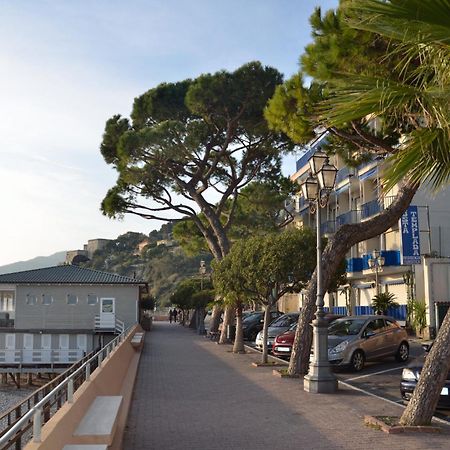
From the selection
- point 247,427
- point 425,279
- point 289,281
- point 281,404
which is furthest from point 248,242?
point 425,279

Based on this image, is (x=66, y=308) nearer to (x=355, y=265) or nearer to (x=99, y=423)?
(x=355, y=265)

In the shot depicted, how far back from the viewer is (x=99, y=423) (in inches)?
284

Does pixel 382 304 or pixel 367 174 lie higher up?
pixel 367 174

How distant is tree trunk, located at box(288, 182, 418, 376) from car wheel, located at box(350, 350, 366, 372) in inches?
67.2

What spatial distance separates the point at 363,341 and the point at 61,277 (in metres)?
26.7

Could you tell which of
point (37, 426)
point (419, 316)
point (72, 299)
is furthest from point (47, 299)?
point (37, 426)

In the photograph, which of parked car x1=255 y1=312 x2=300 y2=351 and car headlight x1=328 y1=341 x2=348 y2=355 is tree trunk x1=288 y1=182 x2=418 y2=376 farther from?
parked car x1=255 y1=312 x2=300 y2=351

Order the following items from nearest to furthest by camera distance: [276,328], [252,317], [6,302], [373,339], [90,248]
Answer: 1. [373,339]
2. [276,328]
3. [252,317]
4. [6,302]
5. [90,248]

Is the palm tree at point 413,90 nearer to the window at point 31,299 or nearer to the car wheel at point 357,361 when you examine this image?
the car wheel at point 357,361

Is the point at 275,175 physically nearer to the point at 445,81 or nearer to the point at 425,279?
the point at 425,279

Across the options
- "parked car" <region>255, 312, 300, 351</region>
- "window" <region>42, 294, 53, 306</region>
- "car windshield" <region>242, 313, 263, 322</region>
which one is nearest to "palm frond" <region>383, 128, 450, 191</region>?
"parked car" <region>255, 312, 300, 351</region>

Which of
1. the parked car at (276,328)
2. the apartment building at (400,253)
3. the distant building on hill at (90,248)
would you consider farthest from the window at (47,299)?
the distant building on hill at (90,248)

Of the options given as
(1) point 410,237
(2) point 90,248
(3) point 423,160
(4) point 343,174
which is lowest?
(3) point 423,160

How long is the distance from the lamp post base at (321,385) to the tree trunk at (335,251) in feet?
7.14
